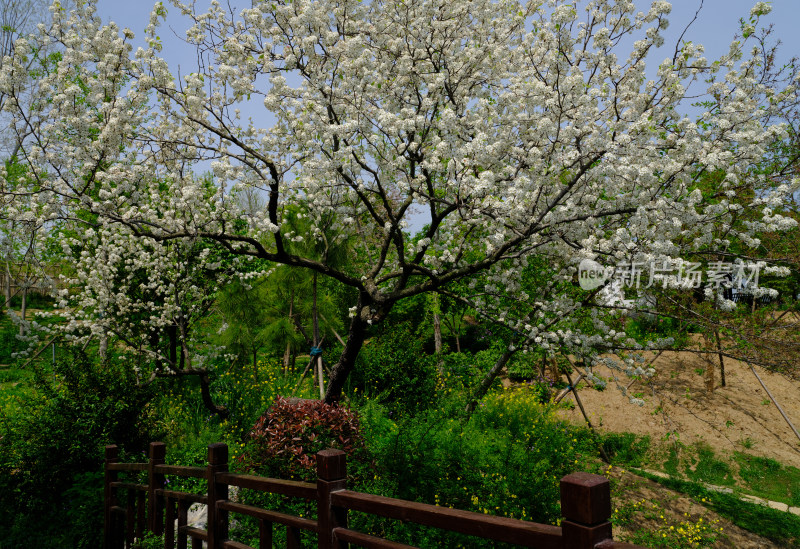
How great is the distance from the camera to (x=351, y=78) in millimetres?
5324

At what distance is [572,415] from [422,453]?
632 centimetres

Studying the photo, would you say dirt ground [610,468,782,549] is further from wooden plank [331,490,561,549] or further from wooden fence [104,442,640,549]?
wooden plank [331,490,561,549]

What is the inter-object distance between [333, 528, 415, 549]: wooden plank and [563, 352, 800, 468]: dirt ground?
24.0ft

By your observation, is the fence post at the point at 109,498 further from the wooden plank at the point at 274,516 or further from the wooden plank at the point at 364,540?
the wooden plank at the point at 364,540

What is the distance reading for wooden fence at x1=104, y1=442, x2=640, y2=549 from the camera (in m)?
1.53

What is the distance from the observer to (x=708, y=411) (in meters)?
9.91

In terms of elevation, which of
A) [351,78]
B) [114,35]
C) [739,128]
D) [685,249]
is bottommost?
[685,249]

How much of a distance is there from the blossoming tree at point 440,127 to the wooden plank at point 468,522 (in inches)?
116

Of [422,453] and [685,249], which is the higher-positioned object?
[685,249]

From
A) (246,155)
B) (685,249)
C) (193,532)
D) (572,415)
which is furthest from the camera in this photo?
(572,415)

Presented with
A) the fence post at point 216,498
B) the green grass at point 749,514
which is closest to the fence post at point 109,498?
the fence post at point 216,498

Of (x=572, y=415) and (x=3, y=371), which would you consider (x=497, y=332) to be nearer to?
(x=572, y=415)

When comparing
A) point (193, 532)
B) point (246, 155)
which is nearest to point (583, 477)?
point (193, 532)

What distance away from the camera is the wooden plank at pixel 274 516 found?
2619 mm
